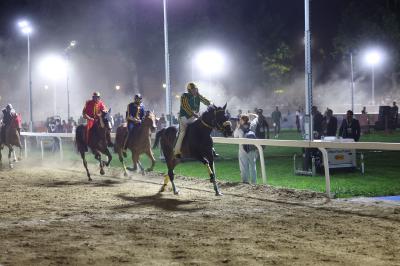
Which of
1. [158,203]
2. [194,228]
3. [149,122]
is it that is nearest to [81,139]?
[149,122]

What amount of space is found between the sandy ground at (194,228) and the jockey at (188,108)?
1.29 m

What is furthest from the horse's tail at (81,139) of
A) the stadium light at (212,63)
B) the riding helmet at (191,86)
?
the stadium light at (212,63)

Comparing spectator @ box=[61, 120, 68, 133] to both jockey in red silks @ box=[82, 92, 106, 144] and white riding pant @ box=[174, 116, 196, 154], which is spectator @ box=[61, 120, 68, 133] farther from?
white riding pant @ box=[174, 116, 196, 154]

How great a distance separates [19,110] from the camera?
68875 mm

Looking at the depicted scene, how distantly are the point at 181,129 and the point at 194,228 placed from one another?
15.7 ft

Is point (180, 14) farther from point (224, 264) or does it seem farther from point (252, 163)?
point (224, 264)

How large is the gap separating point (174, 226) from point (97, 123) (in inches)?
364

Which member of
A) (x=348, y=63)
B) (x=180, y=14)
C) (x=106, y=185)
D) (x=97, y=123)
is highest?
(x=180, y=14)

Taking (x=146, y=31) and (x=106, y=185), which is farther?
(x=146, y=31)

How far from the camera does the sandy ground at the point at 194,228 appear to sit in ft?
22.5

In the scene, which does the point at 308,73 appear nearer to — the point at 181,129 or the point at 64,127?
the point at 181,129

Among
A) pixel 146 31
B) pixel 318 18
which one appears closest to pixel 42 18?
pixel 146 31

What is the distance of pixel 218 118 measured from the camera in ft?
41.4

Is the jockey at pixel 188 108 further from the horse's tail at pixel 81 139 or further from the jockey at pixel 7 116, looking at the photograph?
the jockey at pixel 7 116
